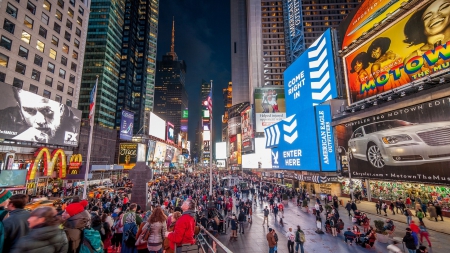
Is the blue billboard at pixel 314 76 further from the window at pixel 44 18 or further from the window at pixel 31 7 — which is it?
the window at pixel 31 7

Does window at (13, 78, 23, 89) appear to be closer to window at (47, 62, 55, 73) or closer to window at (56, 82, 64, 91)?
window at (47, 62, 55, 73)

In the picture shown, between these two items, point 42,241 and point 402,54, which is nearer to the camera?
point 42,241

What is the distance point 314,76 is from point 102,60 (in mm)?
77795

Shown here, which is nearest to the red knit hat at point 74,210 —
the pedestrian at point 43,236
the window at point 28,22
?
the pedestrian at point 43,236

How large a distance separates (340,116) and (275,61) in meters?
73.3

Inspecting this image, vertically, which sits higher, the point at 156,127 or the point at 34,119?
the point at 156,127

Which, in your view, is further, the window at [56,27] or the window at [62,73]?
the window at [62,73]

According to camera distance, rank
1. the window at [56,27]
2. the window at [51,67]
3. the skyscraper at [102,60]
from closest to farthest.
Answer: the window at [51,67]
the window at [56,27]
the skyscraper at [102,60]

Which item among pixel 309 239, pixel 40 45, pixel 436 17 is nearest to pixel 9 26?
pixel 40 45

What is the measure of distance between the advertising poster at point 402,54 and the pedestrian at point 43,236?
69.2ft

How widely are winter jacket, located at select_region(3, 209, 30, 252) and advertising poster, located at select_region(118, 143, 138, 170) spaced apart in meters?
52.9

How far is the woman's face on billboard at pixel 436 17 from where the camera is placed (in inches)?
562

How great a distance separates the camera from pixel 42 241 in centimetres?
283

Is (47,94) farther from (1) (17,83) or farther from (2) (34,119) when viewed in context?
(2) (34,119)
